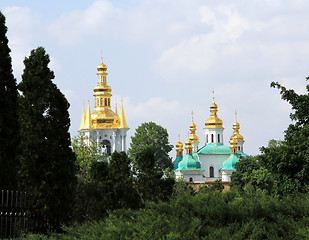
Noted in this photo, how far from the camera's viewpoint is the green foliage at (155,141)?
270 feet

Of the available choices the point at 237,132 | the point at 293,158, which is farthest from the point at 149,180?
the point at 237,132

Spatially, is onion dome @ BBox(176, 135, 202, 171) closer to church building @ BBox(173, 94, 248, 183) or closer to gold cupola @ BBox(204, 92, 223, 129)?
church building @ BBox(173, 94, 248, 183)

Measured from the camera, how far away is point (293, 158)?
21.7 meters

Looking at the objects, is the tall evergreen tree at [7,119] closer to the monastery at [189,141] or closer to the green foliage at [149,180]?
the green foliage at [149,180]

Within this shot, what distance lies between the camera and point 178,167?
101m

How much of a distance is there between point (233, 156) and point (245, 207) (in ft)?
300

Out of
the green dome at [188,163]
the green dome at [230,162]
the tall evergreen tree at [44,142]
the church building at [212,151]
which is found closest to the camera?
the tall evergreen tree at [44,142]

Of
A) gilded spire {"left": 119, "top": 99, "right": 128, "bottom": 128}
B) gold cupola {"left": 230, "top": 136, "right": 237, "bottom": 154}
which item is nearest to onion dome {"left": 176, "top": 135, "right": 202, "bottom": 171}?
gold cupola {"left": 230, "top": 136, "right": 237, "bottom": 154}

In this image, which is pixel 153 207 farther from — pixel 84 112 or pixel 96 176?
pixel 84 112

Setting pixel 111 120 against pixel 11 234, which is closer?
pixel 11 234

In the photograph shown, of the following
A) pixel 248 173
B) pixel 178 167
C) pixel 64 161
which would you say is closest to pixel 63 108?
pixel 64 161

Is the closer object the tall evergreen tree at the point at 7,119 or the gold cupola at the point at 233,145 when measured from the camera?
the tall evergreen tree at the point at 7,119

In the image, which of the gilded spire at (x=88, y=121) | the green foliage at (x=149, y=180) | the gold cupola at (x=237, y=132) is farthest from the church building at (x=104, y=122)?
the green foliage at (x=149, y=180)

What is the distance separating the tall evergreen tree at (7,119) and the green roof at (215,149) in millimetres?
92822
